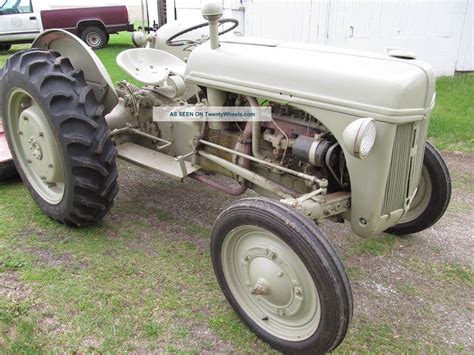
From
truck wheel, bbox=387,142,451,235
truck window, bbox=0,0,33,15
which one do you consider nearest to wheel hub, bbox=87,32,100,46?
truck window, bbox=0,0,33,15

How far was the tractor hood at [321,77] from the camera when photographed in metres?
2.06

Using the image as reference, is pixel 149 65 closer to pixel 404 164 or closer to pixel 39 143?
pixel 39 143

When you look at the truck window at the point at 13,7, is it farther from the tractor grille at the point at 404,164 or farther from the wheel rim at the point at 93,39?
the tractor grille at the point at 404,164

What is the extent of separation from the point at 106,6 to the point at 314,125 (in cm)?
1198

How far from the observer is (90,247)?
3.05 meters

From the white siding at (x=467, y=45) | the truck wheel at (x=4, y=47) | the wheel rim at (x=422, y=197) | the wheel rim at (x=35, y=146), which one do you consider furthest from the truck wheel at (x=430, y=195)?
the truck wheel at (x=4, y=47)

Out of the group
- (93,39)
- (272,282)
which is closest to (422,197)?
(272,282)

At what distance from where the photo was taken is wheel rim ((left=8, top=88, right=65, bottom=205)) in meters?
3.06

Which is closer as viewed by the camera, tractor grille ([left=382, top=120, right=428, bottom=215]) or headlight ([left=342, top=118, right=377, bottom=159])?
headlight ([left=342, top=118, right=377, bottom=159])

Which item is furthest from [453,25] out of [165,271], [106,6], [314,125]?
[106,6]

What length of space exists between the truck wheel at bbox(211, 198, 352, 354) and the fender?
4.75ft

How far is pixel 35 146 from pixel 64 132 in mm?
535

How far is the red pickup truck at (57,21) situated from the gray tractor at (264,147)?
9.87m

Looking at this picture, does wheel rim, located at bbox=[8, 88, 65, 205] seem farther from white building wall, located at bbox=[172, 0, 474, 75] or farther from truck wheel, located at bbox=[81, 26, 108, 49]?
truck wheel, located at bbox=[81, 26, 108, 49]
